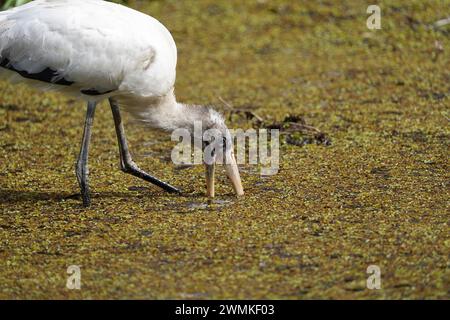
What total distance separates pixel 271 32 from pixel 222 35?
64 cm

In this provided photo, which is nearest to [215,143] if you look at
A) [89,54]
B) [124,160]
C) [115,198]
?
[124,160]

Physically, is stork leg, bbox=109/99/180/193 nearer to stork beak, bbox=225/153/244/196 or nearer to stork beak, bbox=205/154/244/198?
stork beak, bbox=205/154/244/198

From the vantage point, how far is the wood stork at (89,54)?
629cm

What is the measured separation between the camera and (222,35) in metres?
11.3

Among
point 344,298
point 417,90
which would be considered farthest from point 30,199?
point 417,90

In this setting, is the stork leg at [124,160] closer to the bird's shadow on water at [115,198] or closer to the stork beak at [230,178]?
the bird's shadow on water at [115,198]

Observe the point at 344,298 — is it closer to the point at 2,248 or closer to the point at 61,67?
the point at 2,248

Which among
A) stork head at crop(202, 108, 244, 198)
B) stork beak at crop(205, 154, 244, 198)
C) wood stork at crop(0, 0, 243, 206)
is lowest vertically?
stork beak at crop(205, 154, 244, 198)

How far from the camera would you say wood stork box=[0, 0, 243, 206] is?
6.29m

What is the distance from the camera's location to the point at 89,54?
631 centimetres

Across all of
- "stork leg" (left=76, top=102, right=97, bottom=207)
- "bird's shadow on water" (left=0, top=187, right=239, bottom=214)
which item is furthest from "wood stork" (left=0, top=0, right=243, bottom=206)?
"bird's shadow on water" (left=0, top=187, right=239, bottom=214)

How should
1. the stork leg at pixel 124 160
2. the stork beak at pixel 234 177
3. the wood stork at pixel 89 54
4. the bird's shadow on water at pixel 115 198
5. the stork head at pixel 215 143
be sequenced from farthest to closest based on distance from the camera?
1. the stork leg at pixel 124 160
2. the stork head at pixel 215 143
3. the stork beak at pixel 234 177
4. the bird's shadow on water at pixel 115 198
5. the wood stork at pixel 89 54

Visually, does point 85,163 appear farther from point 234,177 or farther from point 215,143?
point 234,177

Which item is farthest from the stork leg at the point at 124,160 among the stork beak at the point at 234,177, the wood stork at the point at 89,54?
the stork beak at the point at 234,177
